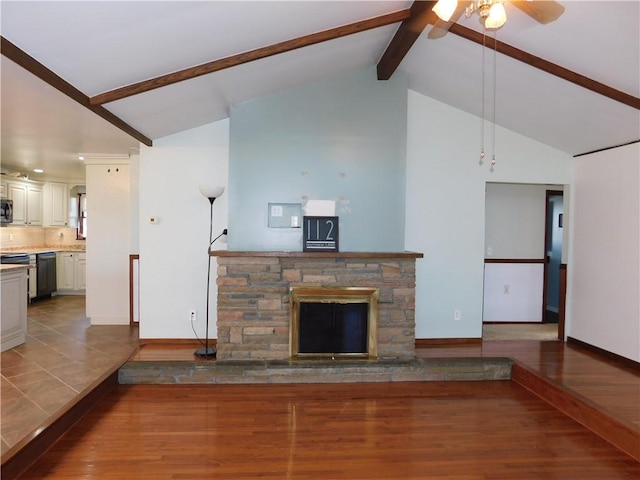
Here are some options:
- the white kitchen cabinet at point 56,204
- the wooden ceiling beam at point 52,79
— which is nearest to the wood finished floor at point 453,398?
the wooden ceiling beam at point 52,79

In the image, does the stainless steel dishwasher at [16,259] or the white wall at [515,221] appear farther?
the stainless steel dishwasher at [16,259]

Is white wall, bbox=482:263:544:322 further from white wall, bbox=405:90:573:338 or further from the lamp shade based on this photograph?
the lamp shade

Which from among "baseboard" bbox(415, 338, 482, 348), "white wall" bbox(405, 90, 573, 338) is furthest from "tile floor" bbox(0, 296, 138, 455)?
"white wall" bbox(405, 90, 573, 338)

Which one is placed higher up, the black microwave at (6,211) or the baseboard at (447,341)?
the black microwave at (6,211)

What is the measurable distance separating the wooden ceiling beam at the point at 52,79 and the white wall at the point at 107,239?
184 centimetres

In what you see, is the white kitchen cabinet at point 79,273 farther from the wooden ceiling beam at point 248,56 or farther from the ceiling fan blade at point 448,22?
the ceiling fan blade at point 448,22

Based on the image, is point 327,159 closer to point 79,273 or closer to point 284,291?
point 284,291

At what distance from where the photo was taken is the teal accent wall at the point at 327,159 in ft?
13.5

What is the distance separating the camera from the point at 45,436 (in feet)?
8.07

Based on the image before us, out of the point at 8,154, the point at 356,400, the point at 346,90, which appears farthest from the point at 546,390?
the point at 8,154

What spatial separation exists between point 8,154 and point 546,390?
21.6 ft

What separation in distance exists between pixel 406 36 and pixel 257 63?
128cm

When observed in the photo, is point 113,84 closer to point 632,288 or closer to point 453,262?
point 453,262

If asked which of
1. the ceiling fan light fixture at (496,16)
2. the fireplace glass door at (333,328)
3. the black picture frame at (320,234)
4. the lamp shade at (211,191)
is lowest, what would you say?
the fireplace glass door at (333,328)
